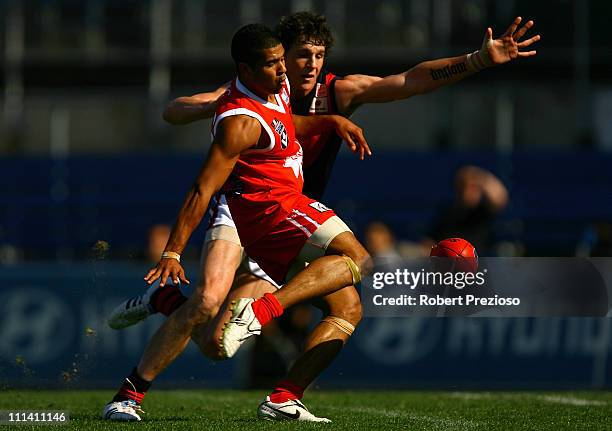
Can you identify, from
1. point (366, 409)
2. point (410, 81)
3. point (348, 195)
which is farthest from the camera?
point (348, 195)

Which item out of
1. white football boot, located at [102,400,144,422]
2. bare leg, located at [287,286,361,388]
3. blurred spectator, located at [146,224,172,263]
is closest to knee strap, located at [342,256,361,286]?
bare leg, located at [287,286,361,388]

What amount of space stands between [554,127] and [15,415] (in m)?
12.3

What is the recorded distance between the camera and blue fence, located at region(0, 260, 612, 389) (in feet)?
40.7

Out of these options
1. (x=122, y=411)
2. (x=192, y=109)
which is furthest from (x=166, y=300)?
(x=192, y=109)

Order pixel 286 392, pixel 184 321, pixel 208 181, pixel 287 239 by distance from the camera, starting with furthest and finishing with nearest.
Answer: pixel 184 321 → pixel 287 239 → pixel 286 392 → pixel 208 181

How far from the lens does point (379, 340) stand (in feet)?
41.4

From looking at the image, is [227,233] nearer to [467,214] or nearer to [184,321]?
[184,321]

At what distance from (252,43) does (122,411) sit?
94.4 inches

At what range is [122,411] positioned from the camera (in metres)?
7.73

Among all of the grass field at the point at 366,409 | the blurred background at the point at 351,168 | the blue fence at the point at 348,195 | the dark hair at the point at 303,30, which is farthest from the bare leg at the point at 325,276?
the blue fence at the point at 348,195

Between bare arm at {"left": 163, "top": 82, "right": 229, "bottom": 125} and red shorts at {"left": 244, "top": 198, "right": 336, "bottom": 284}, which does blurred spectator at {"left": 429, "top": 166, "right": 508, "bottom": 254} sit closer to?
bare arm at {"left": 163, "top": 82, "right": 229, "bottom": 125}

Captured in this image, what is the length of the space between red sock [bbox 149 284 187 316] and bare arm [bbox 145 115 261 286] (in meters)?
1.11

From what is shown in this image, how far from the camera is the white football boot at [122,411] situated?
7.68 meters

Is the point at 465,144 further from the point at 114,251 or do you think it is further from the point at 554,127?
the point at 114,251
